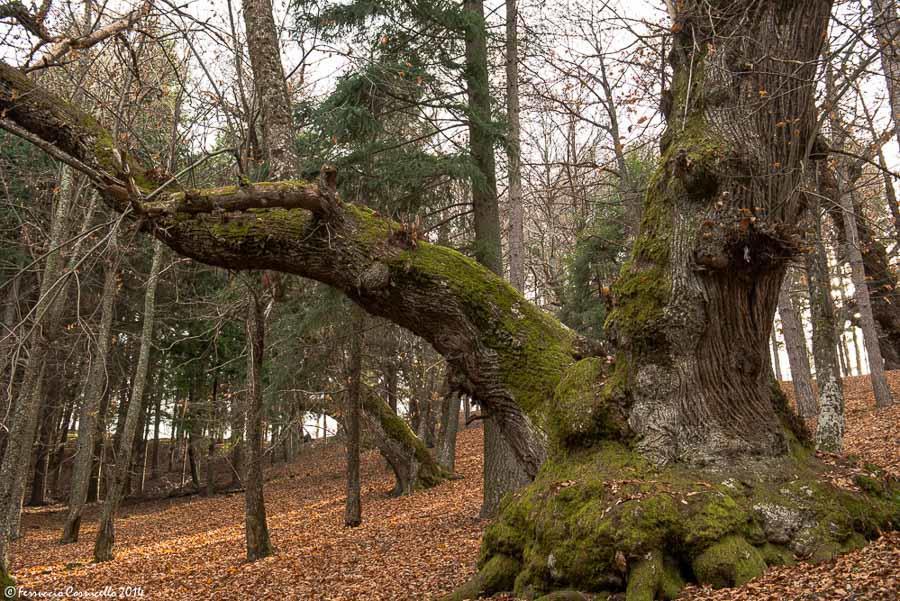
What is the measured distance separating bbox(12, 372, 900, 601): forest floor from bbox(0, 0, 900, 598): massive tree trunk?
42 centimetres

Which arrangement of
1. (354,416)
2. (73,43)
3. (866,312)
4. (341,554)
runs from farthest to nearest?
(866,312)
(354,416)
(341,554)
(73,43)

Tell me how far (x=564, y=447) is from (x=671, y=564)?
121cm

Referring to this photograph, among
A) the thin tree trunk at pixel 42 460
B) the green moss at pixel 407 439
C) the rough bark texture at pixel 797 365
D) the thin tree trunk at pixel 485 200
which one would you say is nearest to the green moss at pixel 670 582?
the thin tree trunk at pixel 485 200

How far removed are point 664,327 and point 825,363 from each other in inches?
174

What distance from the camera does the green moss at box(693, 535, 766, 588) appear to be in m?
3.61

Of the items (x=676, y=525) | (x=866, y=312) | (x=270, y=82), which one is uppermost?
(x=270, y=82)

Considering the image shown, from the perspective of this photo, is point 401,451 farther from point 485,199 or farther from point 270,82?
point 270,82

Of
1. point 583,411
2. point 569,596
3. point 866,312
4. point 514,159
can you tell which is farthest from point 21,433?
point 866,312

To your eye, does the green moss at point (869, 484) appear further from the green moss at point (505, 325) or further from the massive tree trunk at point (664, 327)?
the green moss at point (505, 325)

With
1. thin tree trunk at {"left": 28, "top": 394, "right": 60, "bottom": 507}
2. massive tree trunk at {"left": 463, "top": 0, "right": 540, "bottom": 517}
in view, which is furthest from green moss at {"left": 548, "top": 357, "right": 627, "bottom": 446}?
thin tree trunk at {"left": 28, "top": 394, "right": 60, "bottom": 507}

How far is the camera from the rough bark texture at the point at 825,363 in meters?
7.03

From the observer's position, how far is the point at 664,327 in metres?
4.43

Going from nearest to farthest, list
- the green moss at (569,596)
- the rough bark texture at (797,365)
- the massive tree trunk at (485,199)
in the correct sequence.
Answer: the green moss at (569,596) < the massive tree trunk at (485,199) < the rough bark texture at (797,365)

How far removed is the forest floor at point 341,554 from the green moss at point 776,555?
12cm
